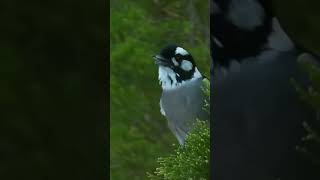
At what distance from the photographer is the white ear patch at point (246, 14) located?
2285 mm

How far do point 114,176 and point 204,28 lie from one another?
2.06ft

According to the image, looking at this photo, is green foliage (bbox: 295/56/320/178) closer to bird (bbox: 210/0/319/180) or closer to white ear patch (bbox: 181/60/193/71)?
bird (bbox: 210/0/319/180)

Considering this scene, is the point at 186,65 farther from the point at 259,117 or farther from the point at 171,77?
the point at 259,117

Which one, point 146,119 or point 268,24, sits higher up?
point 268,24

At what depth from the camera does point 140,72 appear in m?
2.43

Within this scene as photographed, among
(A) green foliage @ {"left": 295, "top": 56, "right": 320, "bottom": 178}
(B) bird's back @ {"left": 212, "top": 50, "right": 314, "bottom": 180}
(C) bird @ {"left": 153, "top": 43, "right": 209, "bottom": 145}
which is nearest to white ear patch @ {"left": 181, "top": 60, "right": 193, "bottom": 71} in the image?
(C) bird @ {"left": 153, "top": 43, "right": 209, "bottom": 145}

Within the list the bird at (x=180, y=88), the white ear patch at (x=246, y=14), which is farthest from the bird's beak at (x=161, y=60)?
the white ear patch at (x=246, y=14)

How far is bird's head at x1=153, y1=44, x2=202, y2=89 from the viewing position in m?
2.38

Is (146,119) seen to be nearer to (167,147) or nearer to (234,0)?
(167,147)

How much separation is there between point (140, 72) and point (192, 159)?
367mm
